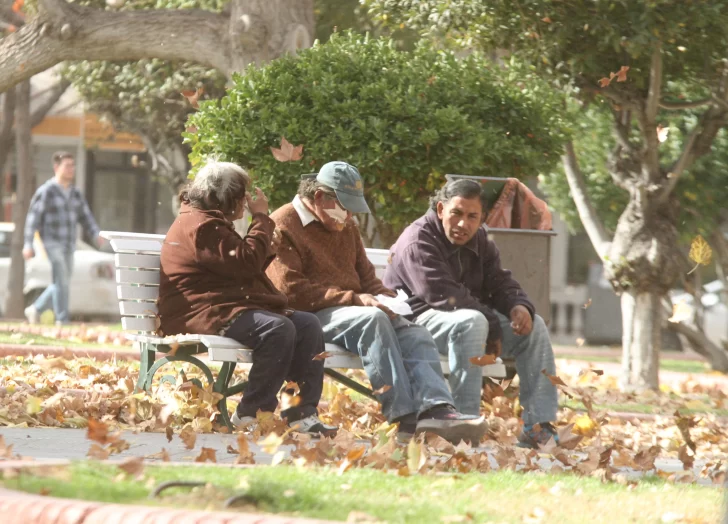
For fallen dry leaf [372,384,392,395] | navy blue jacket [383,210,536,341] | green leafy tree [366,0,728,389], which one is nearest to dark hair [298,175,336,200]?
navy blue jacket [383,210,536,341]

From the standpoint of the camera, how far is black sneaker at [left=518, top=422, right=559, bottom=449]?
6.73m

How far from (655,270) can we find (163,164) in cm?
1046

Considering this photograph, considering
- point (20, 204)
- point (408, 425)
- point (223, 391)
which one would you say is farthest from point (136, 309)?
point (20, 204)

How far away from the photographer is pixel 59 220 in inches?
605

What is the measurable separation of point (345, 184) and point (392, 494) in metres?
2.64

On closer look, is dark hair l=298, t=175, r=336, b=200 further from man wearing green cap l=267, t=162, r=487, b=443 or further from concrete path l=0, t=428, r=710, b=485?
concrete path l=0, t=428, r=710, b=485

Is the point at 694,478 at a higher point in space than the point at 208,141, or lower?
lower

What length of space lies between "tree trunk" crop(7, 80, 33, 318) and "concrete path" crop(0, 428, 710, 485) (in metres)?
13.1

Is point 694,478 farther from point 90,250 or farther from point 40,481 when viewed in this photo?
point 90,250

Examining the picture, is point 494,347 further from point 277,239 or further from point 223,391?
point 223,391

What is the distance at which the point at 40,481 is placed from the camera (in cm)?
440

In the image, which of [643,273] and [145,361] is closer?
[145,361]

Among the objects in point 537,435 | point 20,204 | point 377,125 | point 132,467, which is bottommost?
point 537,435

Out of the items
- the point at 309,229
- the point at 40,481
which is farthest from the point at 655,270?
the point at 40,481
